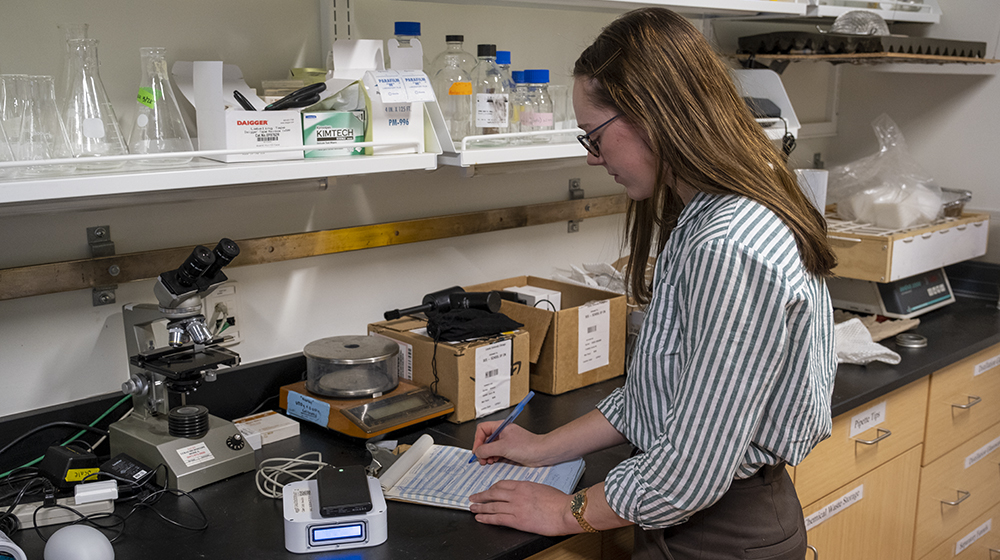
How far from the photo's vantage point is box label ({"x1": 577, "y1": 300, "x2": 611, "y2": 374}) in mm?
1923

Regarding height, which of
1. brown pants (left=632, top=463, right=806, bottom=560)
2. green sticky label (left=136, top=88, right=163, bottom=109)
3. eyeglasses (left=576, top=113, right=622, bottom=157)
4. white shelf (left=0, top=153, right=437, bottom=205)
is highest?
green sticky label (left=136, top=88, right=163, bottom=109)

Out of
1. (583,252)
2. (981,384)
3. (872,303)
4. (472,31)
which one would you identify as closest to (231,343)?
(472,31)

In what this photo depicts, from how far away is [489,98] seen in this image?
1.71m

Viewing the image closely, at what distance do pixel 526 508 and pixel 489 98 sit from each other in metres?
0.85

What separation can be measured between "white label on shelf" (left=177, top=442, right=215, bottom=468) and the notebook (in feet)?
1.04

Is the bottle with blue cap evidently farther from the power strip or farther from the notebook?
the power strip

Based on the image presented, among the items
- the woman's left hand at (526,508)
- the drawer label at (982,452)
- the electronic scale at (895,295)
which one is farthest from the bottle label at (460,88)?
the drawer label at (982,452)

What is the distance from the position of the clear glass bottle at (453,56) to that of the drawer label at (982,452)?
187 cm

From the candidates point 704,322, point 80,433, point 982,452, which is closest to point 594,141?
point 704,322

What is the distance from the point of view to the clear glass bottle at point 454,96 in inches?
69.9

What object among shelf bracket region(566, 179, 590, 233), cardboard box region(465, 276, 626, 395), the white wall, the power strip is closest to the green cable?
the white wall

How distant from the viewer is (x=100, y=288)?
1.59 m

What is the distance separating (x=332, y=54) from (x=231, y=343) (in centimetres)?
66

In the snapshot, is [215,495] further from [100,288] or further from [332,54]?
[332,54]
